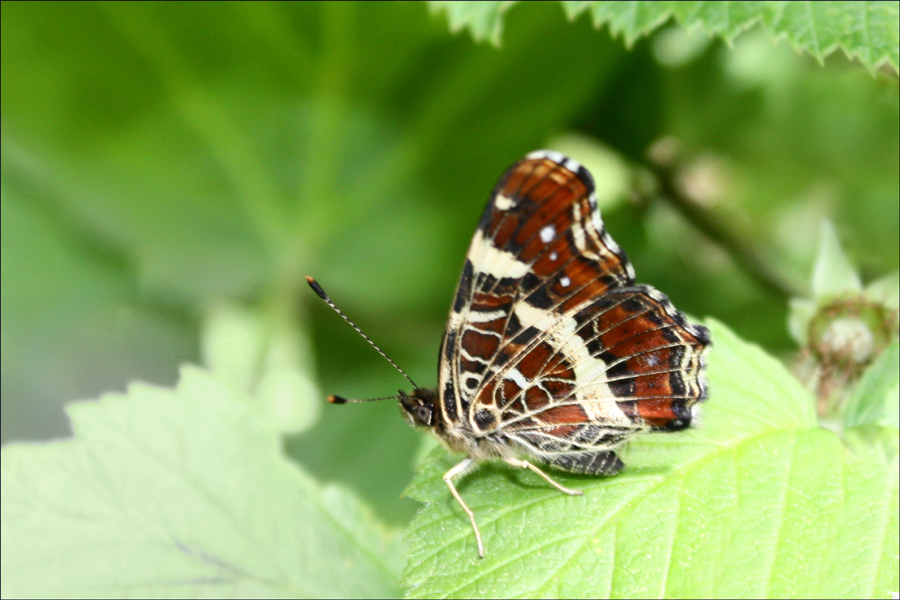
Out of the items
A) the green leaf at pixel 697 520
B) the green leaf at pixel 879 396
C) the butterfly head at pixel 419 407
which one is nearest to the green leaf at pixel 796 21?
the green leaf at pixel 879 396

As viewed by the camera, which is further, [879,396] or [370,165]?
[370,165]

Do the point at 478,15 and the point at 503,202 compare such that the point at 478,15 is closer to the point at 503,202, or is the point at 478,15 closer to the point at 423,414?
the point at 503,202

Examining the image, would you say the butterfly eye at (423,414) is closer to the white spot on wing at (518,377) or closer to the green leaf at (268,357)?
the white spot on wing at (518,377)

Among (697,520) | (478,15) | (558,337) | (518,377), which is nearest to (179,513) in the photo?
(518,377)

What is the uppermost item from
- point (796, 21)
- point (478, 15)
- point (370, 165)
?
point (370, 165)

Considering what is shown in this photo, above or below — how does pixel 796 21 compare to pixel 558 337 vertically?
above

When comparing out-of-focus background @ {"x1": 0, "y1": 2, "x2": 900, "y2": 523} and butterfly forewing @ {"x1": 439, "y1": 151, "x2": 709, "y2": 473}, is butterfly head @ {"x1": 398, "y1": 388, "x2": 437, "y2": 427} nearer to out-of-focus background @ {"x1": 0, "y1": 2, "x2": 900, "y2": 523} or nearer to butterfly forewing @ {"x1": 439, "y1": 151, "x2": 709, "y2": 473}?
butterfly forewing @ {"x1": 439, "y1": 151, "x2": 709, "y2": 473}
